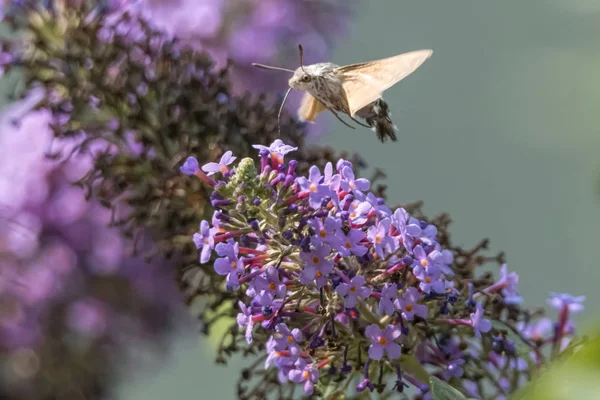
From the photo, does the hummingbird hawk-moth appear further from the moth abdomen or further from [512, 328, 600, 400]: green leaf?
[512, 328, 600, 400]: green leaf

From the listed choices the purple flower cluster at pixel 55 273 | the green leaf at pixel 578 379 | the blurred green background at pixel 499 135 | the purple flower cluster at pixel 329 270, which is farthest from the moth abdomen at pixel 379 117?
the blurred green background at pixel 499 135

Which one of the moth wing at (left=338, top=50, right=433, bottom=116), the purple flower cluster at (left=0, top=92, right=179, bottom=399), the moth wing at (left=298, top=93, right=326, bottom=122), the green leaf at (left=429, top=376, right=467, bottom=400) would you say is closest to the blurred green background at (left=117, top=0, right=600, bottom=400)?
the purple flower cluster at (left=0, top=92, right=179, bottom=399)

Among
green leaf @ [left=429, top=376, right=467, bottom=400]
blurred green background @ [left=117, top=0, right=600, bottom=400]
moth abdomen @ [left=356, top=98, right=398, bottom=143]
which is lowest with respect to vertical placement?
green leaf @ [left=429, top=376, right=467, bottom=400]

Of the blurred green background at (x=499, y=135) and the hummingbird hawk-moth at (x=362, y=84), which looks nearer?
the hummingbird hawk-moth at (x=362, y=84)

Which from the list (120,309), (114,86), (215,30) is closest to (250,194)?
Result: (114,86)

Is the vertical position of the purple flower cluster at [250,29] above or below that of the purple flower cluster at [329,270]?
above

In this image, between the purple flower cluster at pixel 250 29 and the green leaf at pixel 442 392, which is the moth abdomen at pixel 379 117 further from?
the purple flower cluster at pixel 250 29

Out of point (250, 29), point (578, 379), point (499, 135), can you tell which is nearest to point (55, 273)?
point (250, 29)
